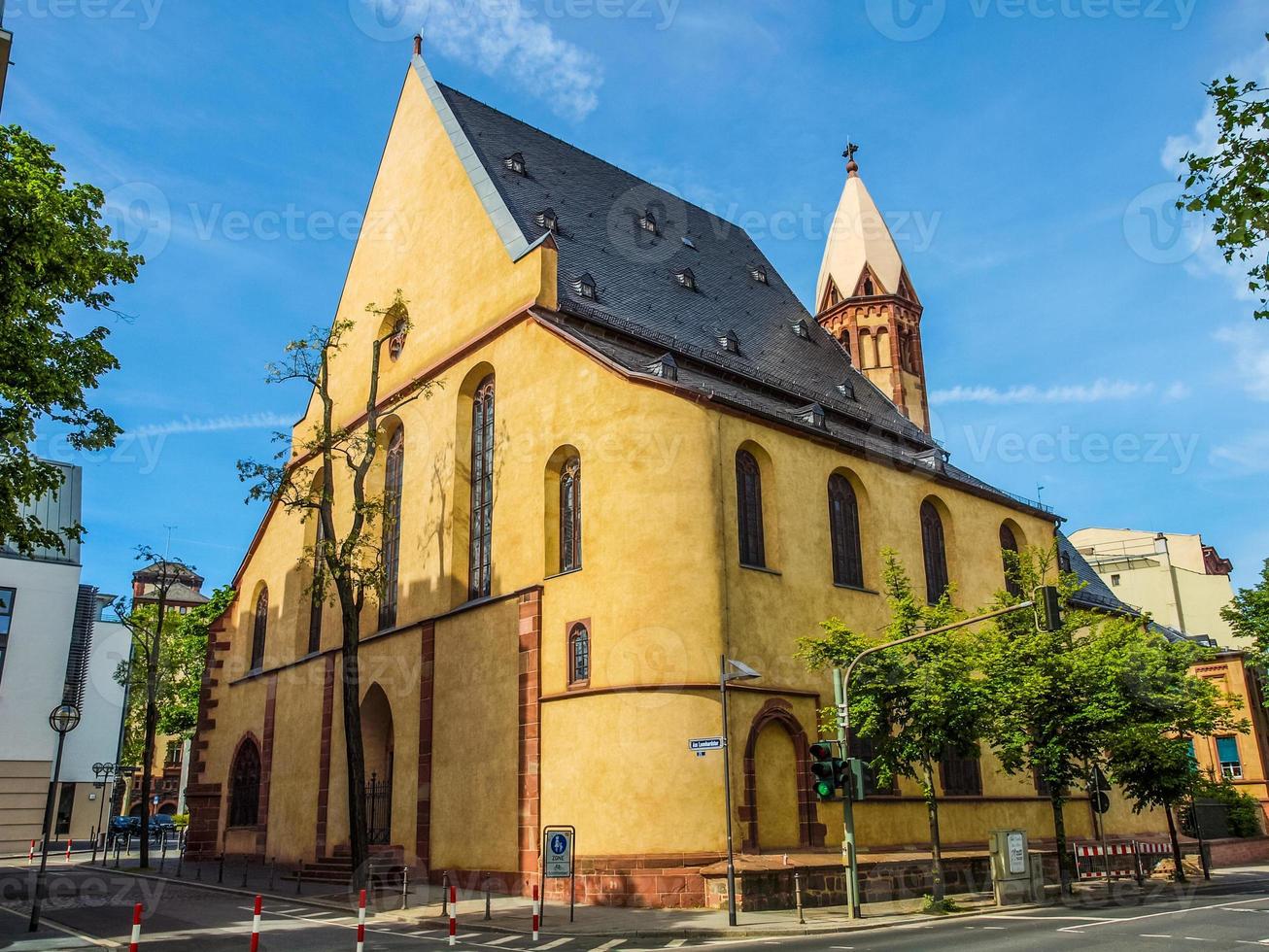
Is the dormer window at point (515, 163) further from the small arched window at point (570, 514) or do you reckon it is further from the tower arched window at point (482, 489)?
Result: the small arched window at point (570, 514)

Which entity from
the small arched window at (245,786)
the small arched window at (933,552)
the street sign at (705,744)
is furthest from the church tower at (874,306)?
the small arched window at (245,786)

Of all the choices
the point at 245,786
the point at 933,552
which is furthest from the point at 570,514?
the point at 245,786

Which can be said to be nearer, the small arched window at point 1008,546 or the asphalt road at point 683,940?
the asphalt road at point 683,940

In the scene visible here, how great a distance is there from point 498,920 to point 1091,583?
3315 centimetres

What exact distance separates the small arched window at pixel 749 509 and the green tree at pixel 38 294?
13239mm

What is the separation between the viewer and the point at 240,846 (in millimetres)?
34531

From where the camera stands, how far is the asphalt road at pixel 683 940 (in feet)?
47.6

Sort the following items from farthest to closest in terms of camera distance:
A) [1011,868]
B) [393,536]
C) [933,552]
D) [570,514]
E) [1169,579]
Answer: [1169,579] < [393,536] < [933,552] < [570,514] < [1011,868]

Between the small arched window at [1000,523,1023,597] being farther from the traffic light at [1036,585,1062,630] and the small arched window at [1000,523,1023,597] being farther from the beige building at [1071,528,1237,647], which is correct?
the beige building at [1071,528,1237,647]

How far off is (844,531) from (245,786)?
2259 centimetres

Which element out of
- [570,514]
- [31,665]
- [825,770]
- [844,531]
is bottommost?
[825,770]

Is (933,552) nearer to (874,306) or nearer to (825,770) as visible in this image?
(825,770)

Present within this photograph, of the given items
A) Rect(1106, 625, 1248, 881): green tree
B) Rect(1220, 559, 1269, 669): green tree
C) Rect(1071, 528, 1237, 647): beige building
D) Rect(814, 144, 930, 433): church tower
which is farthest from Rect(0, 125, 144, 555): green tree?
Rect(1071, 528, 1237, 647): beige building

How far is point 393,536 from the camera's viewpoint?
3122cm
